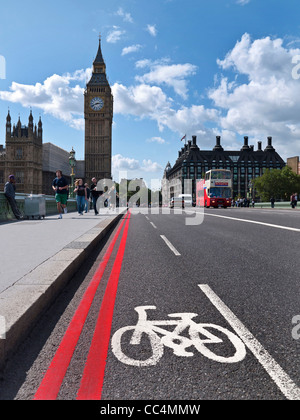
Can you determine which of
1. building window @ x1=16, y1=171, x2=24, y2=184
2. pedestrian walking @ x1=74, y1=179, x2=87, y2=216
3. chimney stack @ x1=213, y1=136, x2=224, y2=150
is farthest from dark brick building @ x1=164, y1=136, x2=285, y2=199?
pedestrian walking @ x1=74, y1=179, x2=87, y2=216

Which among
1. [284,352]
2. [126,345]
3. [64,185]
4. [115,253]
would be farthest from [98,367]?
[64,185]

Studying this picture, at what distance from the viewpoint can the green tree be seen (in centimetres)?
9906

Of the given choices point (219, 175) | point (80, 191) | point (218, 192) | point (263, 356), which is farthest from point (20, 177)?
point (263, 356)

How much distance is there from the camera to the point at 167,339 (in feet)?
8.71

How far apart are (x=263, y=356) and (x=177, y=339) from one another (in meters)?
0.64

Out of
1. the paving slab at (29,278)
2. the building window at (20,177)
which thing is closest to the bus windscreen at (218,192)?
the paving slab at (29,278)

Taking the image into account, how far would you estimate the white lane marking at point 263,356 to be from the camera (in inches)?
76.6

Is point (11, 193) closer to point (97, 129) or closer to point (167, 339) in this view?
point (167, 339)

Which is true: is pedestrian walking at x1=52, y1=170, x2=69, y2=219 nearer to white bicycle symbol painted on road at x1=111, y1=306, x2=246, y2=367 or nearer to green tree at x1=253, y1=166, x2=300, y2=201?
white bicycle symbol painted on road at x1=111, y1=306, x2=246, y2=367

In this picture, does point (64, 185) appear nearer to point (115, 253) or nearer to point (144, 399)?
point (115, 253)

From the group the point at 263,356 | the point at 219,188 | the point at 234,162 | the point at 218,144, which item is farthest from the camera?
the point at 218,144

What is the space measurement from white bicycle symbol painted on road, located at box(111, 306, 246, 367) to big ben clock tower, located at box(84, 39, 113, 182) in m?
115

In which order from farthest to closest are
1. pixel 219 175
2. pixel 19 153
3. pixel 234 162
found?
pixel 234 162
pixel 19 153
pixel 219 175
